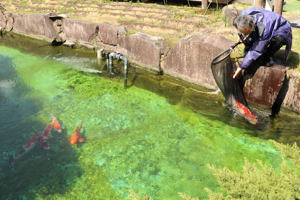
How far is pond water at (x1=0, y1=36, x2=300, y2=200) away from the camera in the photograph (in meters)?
3.70

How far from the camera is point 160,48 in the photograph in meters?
6.60

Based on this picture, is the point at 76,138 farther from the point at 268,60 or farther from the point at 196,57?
the point at 268,60

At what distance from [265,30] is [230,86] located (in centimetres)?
118

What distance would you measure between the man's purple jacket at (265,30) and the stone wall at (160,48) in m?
0.51

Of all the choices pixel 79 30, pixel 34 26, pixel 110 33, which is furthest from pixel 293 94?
pixel 34 26

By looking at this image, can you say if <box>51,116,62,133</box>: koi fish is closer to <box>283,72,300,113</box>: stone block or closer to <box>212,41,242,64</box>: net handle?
<box>212,41,242,64</box>: net handle

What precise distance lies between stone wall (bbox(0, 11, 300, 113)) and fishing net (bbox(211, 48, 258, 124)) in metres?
0.25

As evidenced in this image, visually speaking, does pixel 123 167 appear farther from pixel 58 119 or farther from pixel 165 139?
pixel 58 119

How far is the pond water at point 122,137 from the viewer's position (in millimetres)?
3697

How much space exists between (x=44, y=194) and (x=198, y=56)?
407 centimetres

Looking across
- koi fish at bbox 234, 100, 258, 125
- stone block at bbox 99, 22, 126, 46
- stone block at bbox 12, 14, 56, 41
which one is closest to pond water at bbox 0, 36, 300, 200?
koi fish at bbox 234, 100, 258, 125

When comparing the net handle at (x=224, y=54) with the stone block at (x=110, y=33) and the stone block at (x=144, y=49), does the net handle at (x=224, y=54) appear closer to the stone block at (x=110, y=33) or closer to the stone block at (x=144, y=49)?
the stone block at (x=144, y=49)

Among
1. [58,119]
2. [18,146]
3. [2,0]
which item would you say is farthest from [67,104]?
[2,0]

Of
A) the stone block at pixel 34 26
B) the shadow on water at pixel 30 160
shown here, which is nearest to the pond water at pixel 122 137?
the shadow on water at pixel 30 160
